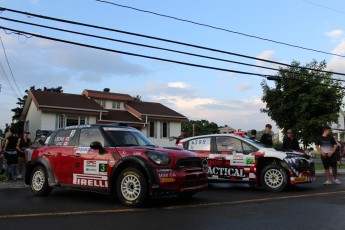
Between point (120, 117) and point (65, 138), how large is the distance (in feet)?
78.0

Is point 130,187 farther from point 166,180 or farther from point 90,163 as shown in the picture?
point 90,163

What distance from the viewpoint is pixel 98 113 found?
30.8 m

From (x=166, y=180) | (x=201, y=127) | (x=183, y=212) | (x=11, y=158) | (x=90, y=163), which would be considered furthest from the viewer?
(x=201, y=127)

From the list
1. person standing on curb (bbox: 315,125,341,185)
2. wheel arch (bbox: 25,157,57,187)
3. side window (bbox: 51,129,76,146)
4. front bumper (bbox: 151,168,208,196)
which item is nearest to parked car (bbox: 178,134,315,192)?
person standing on curb (bbox: 315,125,341,185)

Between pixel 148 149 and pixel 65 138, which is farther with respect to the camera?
pixel 65 138

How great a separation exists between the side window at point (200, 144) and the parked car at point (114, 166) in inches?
117

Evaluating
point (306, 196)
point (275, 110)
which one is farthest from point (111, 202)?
point (275, 110)

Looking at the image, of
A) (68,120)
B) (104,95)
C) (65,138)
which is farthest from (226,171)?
(104,95)

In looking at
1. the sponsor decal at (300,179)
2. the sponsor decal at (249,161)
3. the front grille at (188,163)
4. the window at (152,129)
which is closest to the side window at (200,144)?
the sponsor decal at (249,161)

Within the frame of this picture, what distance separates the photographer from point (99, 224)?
19.8 feet

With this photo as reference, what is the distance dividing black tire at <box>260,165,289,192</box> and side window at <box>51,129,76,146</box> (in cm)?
493

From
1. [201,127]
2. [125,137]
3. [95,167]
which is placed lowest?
[95,167]

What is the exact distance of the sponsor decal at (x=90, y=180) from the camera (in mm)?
7965

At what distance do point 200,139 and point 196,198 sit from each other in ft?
10.3
